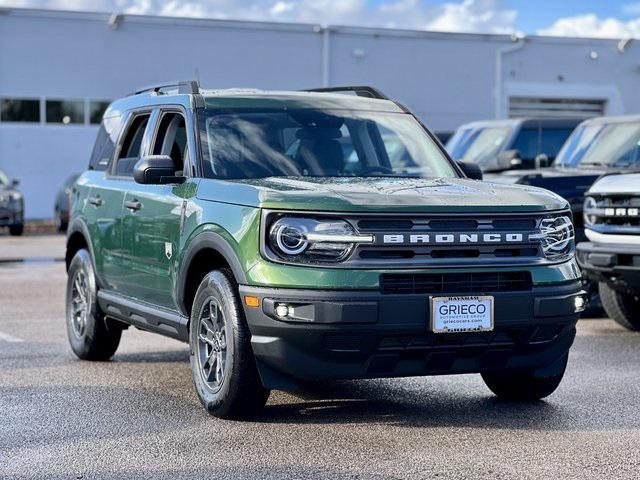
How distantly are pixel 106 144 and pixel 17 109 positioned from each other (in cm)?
2402

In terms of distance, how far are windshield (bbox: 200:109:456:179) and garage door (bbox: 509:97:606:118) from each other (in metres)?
28.8

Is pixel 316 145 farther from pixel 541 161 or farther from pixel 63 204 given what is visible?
pixel 63 204

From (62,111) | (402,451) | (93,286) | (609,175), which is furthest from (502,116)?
(402,451)

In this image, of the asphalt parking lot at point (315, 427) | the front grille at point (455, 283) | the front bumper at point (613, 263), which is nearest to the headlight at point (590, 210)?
the front bumper at point (613, 263)

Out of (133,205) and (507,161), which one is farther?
(507,161)

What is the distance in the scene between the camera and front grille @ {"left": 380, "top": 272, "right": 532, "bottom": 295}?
662 centimetres

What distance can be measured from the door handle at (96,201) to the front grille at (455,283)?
10.2 feet

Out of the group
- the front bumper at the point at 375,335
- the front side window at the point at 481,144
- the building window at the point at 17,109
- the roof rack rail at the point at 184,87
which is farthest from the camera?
the building window at the point at 17,109

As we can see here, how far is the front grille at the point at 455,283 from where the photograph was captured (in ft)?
21.7

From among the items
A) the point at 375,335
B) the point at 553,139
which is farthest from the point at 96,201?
the point at 553,139

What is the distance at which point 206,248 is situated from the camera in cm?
719

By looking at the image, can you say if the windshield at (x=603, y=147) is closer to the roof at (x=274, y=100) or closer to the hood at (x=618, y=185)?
the hood at (x=618, y=185)

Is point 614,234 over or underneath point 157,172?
underneath

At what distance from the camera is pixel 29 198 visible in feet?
109
